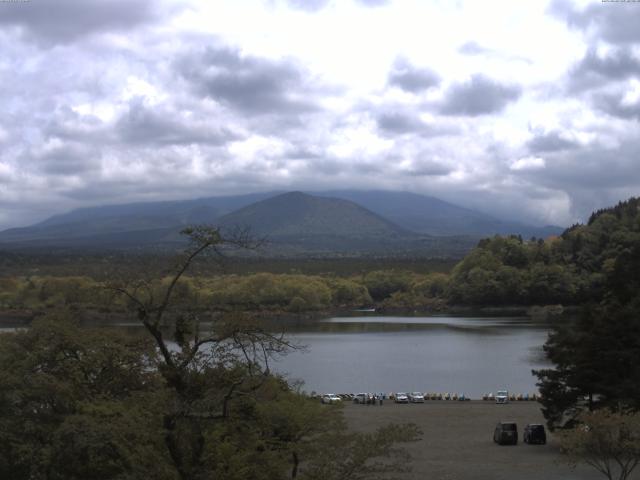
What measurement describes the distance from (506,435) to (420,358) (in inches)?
1250

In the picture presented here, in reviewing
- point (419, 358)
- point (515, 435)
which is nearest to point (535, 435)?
point (515, 435)

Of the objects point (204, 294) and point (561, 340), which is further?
point (204, 294)

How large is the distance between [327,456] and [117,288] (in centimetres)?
414

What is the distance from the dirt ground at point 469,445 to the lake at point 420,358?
4.89 metres

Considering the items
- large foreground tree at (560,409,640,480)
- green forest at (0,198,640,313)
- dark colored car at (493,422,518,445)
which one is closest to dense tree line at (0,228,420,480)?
large foreground tree at (560,409,640,480)

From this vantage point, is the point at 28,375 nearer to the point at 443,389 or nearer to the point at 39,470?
the point at 39,470

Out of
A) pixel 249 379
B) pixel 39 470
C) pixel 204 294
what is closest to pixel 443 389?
Result: pixel 39 470

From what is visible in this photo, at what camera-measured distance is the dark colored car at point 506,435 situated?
25.7m

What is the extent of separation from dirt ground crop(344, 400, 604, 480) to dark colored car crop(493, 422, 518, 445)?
0.87 ft

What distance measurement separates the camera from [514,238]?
12794 centimetres

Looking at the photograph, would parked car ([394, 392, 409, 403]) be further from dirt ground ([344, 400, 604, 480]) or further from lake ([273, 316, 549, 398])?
lake ([273, 316, 549, 398])

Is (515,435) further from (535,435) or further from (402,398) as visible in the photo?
(402,398)

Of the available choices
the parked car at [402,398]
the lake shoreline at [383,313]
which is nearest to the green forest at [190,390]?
the parked car at [402,398]

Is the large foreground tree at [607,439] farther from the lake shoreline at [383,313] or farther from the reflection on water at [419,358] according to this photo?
the lake shoreline at [383,313]
